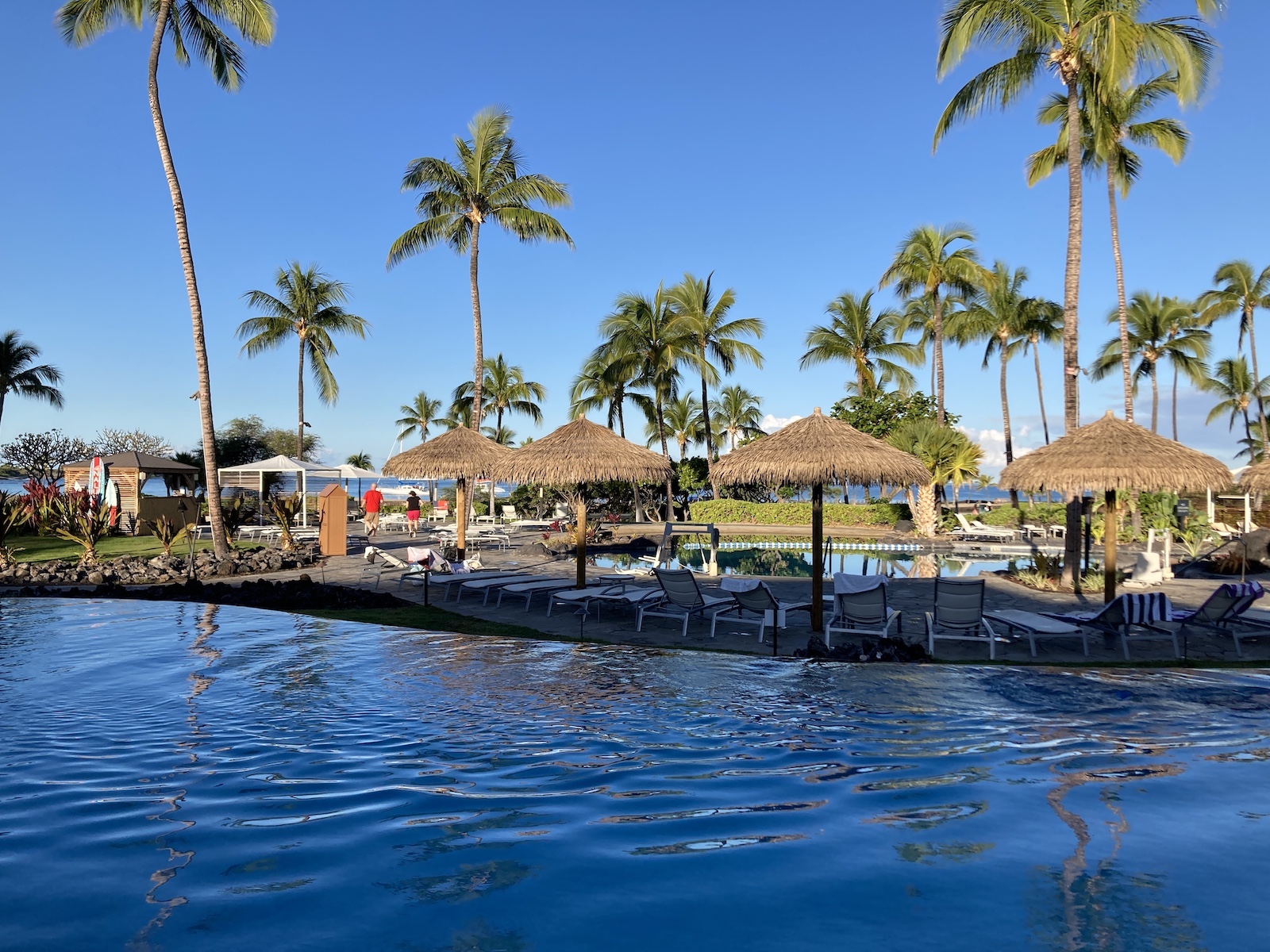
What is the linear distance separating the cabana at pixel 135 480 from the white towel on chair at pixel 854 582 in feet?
68.6

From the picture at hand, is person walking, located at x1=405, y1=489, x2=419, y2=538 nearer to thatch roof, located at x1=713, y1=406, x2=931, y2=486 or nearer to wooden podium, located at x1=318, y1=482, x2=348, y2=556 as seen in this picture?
wooden podium, located at x1=318, y1=482, x2=348, y2=556

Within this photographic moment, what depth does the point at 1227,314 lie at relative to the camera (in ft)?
141

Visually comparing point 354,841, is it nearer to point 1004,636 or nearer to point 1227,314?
point 1004,636

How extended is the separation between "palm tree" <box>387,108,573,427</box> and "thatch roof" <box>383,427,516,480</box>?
6.06 meters

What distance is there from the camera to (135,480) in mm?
25734

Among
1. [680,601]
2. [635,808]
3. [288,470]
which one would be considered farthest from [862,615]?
[288,470]

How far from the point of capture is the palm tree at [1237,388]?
4728 cm

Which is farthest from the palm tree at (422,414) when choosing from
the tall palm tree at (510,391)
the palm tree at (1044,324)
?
the palm tree at (1044,324)

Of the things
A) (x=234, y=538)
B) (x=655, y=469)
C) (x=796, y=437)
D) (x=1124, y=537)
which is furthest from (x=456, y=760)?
(x=1124, y=537)

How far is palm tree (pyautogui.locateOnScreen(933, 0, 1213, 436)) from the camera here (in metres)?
14.5

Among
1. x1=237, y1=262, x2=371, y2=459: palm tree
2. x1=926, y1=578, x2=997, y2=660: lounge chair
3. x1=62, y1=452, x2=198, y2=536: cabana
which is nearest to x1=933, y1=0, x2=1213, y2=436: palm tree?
x1=926, y1=578, x2=997, y2=660: lounge chair

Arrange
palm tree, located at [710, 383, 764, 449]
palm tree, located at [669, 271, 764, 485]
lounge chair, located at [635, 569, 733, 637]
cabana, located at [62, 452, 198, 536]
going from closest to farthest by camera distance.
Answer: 1. lounge chair, located at [635, 569, 733, 637]
2. cabana, located at [62, 452, 198, 536]
3. palm tree, located at [669, 271, 764, 485]
4. palm tree, located at [710, 383, 764, 449]

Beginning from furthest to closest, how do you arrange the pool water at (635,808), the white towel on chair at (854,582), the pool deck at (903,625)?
1. the white towel on chair at (854,582)
2. the pool deck at (903,625)
3. the pool water at (635,808)

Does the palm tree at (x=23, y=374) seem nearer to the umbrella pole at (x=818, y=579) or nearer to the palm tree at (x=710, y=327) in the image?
the palm tree at (x=710, y=327)
